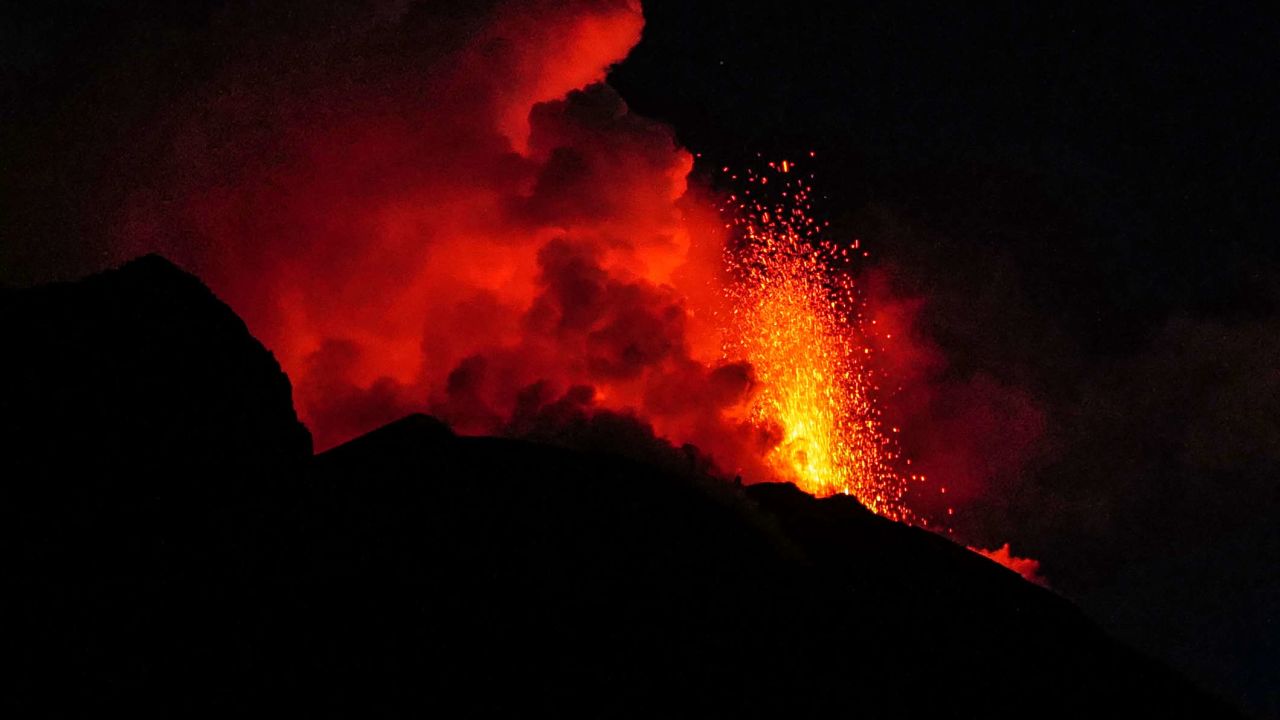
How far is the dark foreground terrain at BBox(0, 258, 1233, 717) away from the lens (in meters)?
18.3

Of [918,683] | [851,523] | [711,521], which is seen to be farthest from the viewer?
[851,523]

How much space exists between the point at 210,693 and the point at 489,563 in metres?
5.45

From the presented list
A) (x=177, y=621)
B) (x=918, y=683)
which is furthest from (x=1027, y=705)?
(x=177, y=621)

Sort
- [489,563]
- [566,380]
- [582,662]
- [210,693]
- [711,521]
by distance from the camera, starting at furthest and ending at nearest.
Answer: [566,380], [711,521], [489,563], [582,662], [210,693]

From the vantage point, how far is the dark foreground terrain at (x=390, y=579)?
18.3m

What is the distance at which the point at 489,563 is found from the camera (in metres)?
21.0

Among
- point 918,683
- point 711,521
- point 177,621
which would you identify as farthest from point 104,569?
point 918,683

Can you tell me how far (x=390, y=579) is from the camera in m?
20.0

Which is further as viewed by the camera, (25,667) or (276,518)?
(276,518)

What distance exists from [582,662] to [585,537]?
3.61 metres

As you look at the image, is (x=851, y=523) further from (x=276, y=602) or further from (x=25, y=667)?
(x=25, y=667)

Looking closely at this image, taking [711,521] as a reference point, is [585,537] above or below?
below

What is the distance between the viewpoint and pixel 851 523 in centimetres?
2973

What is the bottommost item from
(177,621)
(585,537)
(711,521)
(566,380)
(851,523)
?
(177,621)
